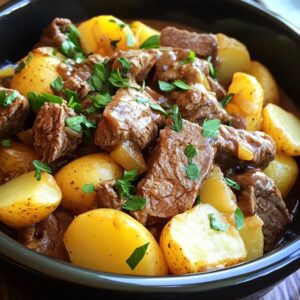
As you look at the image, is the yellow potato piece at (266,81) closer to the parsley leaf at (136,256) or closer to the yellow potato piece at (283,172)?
the yellow potato piece at (283,172)

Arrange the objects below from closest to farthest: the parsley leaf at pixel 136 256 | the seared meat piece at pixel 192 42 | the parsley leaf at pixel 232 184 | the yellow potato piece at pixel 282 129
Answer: the parsley leaf at pixel 136 256
the parsley leaf at pixel 232 184
the yellow potato piece at pixel 282 129
the seared meat piece at pixel 192 42

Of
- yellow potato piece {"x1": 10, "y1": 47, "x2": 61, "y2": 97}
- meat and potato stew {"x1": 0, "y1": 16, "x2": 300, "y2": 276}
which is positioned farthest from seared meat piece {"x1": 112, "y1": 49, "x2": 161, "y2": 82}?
yellow potato piece {"x1": 10, "y1": 47, "x2": 61, "y2": 97}

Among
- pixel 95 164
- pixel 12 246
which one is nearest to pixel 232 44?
pixel 95 164

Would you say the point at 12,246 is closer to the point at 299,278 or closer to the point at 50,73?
the point at 50,73

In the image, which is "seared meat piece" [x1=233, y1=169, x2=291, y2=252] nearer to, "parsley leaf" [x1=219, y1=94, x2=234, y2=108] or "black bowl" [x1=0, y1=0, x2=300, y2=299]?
"black bowl" [x1=0, y1=0, x2=300, y2=299]

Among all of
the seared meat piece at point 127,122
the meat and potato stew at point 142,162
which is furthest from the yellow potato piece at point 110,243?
the seared meat piece at point 127,122
